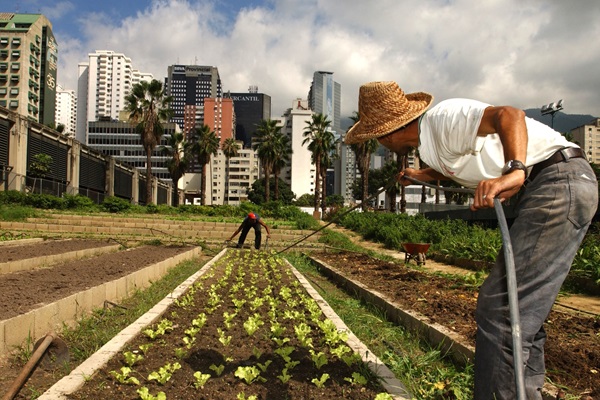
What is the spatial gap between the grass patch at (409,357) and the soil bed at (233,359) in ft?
1.44

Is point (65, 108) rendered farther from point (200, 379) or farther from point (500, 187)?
point (500, 187)

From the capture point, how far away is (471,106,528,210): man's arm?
2.09 m

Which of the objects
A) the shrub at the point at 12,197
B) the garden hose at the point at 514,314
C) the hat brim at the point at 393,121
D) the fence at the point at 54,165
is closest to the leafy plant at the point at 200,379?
the hat brim at the point at 393,121

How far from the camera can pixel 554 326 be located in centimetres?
516

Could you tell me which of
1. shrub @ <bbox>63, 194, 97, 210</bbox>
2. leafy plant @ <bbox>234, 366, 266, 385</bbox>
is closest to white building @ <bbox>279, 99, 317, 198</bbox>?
shrub @ <bbox>63, 194, 97, 210</bbox>

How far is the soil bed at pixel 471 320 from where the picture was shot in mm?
3637

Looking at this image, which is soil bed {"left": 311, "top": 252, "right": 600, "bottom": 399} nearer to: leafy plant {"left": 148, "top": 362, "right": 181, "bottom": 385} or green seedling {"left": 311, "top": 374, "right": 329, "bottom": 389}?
green seedling {"left": 311, "top": 374, "right": 329, "bottom": 389}

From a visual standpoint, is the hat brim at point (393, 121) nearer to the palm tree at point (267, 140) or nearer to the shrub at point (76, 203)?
the shrub at point (76, 203)

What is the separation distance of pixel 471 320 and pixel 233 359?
296cm

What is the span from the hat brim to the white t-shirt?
0.50ft

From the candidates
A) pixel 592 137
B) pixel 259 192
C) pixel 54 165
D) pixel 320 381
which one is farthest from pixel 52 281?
pixel 592 137

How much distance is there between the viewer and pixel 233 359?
3.94 meters

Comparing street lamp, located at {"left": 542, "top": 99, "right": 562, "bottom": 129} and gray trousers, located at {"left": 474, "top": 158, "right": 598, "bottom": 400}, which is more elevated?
street lamp, located at {"left": 542, "top": 99, "right": 562, "bottom": 129}

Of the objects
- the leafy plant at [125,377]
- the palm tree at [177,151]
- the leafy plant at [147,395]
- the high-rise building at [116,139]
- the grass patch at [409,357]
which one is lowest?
the grass patch at [409,357]
